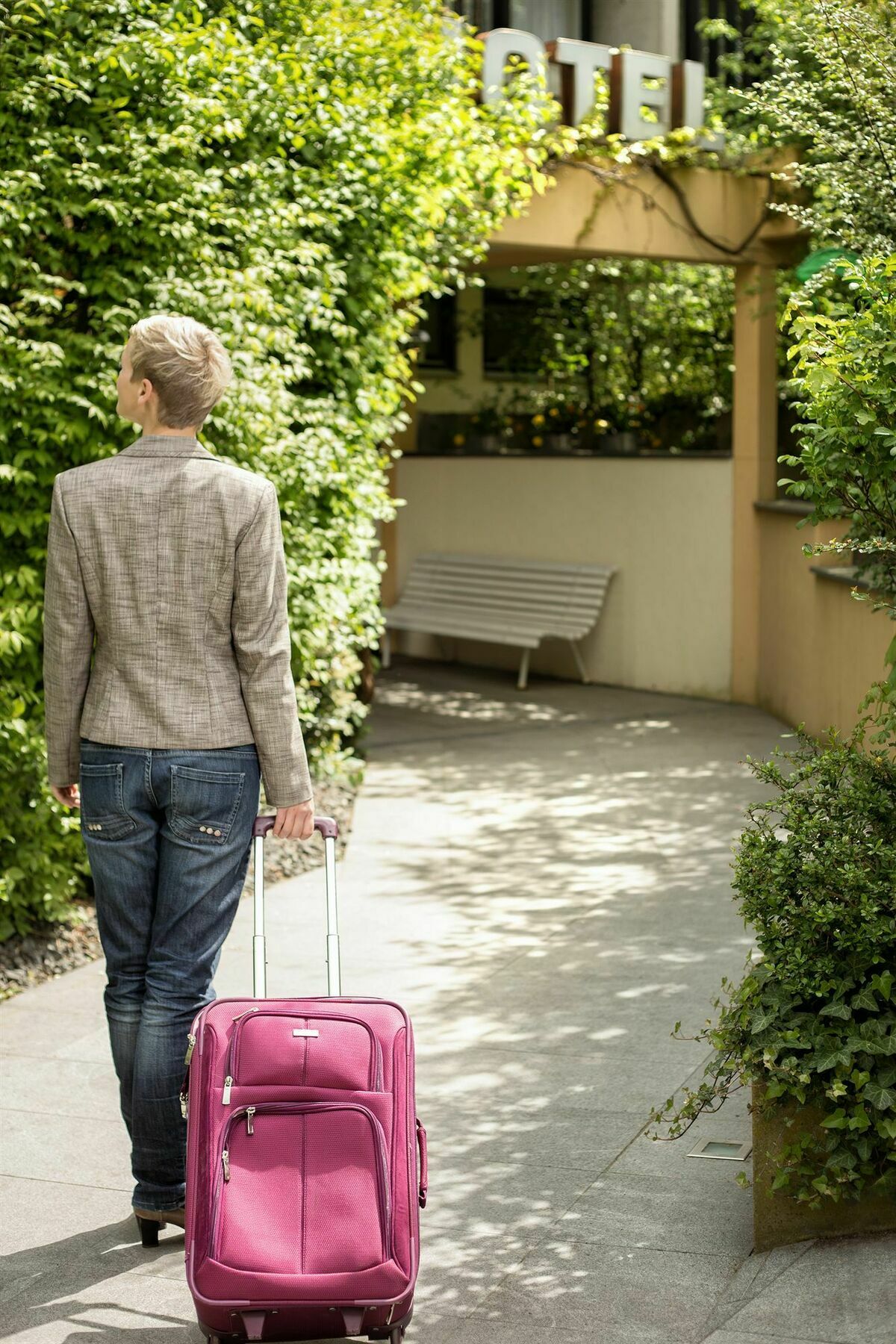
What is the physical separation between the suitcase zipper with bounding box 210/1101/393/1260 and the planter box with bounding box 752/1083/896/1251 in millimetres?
883

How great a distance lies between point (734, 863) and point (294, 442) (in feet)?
11.4

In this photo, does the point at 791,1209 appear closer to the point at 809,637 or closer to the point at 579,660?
the point at 809,637

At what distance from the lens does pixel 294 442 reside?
21.8 feet

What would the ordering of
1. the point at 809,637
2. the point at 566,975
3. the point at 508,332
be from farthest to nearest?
1. the point at 508,332
2. the point at 809,637
3. the point at 566,975

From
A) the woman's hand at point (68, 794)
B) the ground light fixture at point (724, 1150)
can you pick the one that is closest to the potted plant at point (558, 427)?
the ground light fixture at point (724, 1150)

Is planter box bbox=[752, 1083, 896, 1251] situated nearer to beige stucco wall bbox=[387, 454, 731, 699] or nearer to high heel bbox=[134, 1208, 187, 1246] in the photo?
high heel bbox=[134, 1208, 187, 1246]

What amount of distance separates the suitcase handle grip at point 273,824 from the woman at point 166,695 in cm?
2

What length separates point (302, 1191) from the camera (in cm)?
291

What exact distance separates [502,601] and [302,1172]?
1080 centimetres

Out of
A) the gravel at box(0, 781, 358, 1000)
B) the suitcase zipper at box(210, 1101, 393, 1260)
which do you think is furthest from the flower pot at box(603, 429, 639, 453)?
the suitcase zipper at box(210, 1101, 393, 1260)

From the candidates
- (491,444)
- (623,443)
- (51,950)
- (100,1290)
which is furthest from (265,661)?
(491,444)

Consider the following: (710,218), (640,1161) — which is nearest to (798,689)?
(710,218)

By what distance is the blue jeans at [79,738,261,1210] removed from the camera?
346 centimetres

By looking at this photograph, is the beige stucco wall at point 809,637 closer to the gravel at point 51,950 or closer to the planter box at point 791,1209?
the gravel at point 51,950
